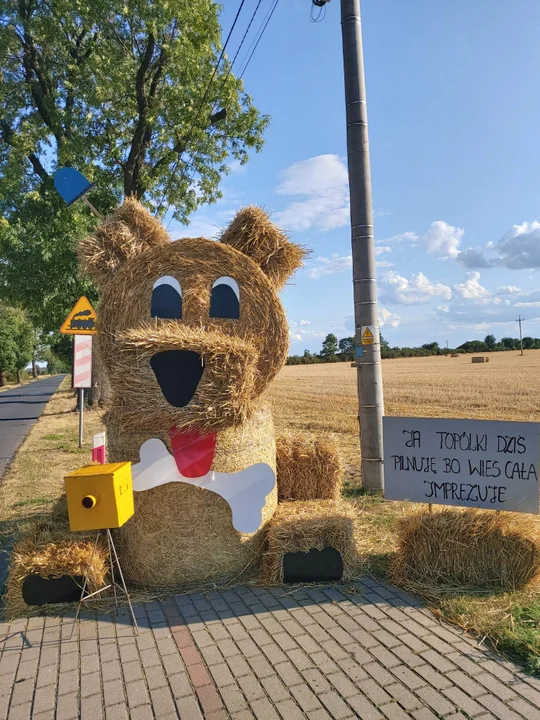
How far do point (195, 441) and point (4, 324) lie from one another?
52400 mm

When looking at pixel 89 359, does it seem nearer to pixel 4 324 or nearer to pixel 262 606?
pixel 262 606

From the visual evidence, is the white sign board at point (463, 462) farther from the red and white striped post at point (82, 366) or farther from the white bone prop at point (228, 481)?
the red and white striped post at point (82, 366)

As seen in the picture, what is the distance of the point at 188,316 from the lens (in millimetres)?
3971

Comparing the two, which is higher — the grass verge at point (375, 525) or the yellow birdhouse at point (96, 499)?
the yellow birdhouse at point (96, 499)

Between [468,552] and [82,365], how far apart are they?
8.34 meters

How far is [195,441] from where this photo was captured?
381 centimetres

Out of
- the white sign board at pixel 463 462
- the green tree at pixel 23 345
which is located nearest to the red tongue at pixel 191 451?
the white sign board at pixel 463 462

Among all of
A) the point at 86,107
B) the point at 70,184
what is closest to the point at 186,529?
the point at 70,184

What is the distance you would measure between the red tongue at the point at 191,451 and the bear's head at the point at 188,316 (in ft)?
0.36

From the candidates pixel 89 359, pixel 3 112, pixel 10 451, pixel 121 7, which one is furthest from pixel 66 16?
pixel 10 451

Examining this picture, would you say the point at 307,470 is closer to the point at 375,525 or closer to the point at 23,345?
the point at 375,525

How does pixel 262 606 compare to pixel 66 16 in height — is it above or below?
below

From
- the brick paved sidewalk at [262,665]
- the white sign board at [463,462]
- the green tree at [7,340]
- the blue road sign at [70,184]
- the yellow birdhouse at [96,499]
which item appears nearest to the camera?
the brick paved sidewalk at [262,665]

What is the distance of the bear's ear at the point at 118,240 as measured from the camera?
13.7ft
